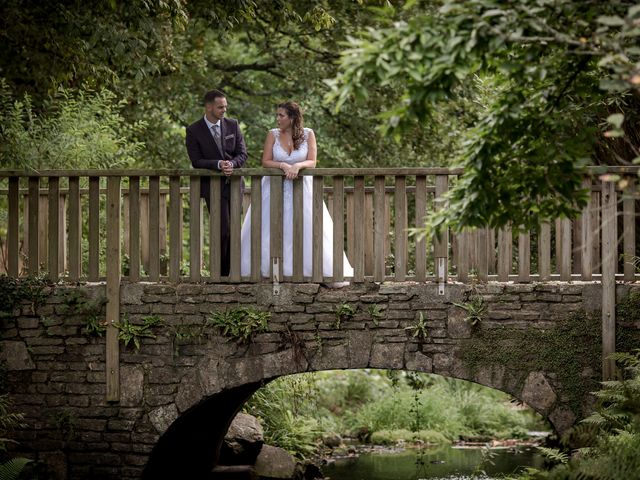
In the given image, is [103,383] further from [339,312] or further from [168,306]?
A: [339,312]

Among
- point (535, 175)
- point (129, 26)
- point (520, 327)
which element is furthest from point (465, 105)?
point (535, 175)

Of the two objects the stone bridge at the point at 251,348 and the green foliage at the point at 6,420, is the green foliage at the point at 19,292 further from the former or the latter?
the green foliage at the point at 6,420

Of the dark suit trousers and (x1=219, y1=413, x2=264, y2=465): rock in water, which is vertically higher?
the dark suit trousers

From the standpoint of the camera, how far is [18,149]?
1035 centimetres

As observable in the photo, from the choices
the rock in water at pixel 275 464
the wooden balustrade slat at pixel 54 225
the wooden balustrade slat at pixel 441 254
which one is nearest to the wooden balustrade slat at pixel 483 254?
the wooden balustrade slat at pixel 441 254

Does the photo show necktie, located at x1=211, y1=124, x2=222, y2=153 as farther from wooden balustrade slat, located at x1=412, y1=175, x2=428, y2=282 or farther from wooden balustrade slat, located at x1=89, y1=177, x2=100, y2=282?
wooden balustrade slat, located at x1=412, y1=175, x2=428, y2=282

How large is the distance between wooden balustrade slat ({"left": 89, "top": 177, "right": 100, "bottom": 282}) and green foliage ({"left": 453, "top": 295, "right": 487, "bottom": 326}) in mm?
3341

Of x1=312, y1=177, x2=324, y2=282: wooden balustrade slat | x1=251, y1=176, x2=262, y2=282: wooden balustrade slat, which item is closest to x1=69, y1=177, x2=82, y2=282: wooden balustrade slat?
x1=251, y1=176, x2=262, y2=282: wooden balustrade slat

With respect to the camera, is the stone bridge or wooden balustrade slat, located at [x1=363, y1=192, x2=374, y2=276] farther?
wooden balustrade slat, located at [x1=363, y1=192, x2=374, y2=276]

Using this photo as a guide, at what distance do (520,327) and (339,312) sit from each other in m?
1.57

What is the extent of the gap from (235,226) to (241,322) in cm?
86

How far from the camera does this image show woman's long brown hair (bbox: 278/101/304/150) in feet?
32.5

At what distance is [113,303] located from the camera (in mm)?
9570

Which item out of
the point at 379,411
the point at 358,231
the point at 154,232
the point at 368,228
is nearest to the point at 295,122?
the point at 368,228
